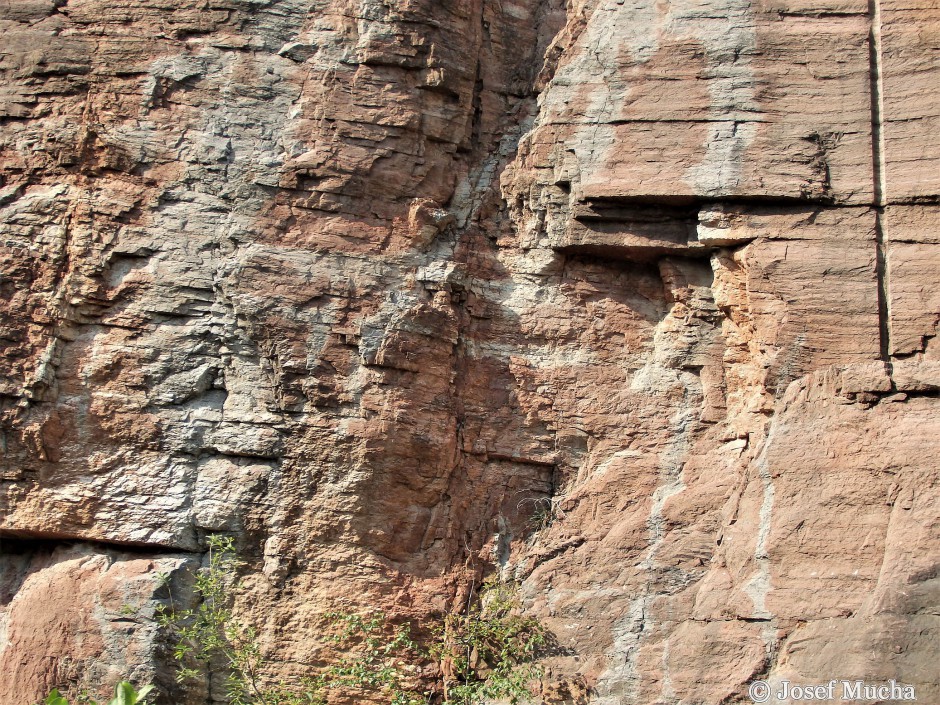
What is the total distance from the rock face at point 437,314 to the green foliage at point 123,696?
10.0 inches

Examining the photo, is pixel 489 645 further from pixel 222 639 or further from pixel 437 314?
pixel 437 314

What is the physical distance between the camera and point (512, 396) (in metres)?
5.40

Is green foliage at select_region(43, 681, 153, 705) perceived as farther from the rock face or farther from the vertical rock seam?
the vertical rock seam

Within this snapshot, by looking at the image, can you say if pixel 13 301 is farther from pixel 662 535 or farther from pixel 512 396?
pixel 662 535

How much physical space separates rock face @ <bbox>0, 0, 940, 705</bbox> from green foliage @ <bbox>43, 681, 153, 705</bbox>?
0.25m

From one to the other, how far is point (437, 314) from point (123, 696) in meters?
2.48

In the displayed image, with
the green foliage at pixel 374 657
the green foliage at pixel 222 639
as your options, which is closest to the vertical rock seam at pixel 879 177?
the green foliage at pixel 374 657

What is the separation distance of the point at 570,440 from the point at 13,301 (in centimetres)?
317

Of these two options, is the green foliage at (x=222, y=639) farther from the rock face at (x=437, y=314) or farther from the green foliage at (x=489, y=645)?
the green foliage at (x=489, y=645)

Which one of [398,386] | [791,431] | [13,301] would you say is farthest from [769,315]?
[13,301]

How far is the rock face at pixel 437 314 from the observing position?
4.93 metres

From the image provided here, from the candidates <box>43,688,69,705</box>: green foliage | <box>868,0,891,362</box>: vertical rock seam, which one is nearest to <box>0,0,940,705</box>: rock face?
<box>868,0,891,362</box>: vertical rock seam

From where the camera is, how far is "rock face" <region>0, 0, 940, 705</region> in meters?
4.93

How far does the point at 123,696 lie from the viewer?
450 cm
